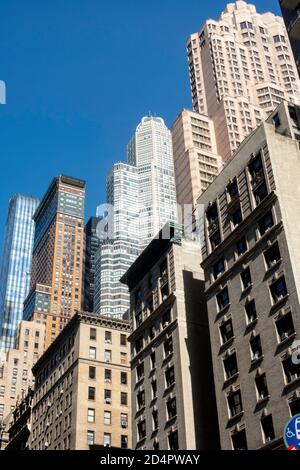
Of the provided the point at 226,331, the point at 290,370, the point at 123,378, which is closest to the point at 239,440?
the point at 290,370

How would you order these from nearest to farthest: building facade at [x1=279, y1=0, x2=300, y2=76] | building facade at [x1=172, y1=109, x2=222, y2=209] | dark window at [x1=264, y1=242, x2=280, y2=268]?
dark window at [x1=264, y1=242, x2=280, y2=268]
building facade at [x1=279, y1=0, x2=300, y2=76]
building facade at [x1=172, y1=109, x2=222, y2=209]

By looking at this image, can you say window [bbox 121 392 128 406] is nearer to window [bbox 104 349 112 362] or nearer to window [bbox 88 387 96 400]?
window [bbox 88 387 96 400]

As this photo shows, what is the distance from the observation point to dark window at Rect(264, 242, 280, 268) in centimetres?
5469

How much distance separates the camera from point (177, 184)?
191 meters

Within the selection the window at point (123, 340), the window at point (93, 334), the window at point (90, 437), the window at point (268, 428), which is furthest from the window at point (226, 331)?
the window at point (123, 340)

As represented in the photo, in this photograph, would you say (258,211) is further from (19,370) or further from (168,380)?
(19,370)

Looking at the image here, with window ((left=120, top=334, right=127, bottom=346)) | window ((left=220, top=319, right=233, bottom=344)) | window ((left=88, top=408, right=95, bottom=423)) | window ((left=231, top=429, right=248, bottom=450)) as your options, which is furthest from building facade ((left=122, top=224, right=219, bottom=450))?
window ((left=120, top=334, right=127, bottom=346))

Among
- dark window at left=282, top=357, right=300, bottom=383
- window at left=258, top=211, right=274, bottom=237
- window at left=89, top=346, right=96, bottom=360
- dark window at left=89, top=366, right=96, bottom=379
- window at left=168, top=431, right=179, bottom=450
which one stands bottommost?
dark window at left=282, top=357, right=300, bottom=383

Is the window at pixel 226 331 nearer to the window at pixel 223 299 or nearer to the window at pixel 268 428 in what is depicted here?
the window at pixel 223 299

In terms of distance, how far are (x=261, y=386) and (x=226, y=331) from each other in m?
8.08

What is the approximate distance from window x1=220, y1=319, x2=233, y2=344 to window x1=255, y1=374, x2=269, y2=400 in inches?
256

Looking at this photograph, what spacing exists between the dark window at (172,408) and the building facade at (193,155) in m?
114

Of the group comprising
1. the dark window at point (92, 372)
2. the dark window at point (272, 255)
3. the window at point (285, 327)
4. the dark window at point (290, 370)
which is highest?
the dark window at point (92, 372)

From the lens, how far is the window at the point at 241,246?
59866 mm
